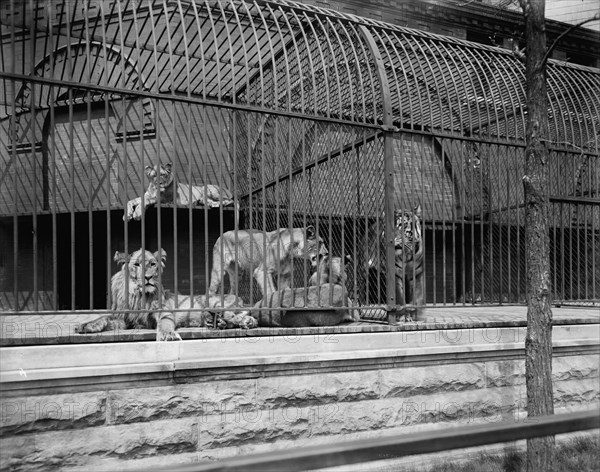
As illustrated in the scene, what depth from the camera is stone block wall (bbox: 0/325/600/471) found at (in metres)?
4.53

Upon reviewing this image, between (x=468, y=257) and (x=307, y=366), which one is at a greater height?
(x=468, y=257)

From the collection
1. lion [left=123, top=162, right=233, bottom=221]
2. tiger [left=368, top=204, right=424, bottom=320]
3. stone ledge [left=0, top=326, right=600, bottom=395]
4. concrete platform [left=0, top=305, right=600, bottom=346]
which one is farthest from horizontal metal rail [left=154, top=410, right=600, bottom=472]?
lion [left=123, top=162, right=233, bottom=221]

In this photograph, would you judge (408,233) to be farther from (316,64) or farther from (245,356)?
(316,64)

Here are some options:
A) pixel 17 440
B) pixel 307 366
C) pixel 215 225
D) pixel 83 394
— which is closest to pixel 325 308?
pixel 307 366

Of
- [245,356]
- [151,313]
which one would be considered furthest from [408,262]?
[151,313]

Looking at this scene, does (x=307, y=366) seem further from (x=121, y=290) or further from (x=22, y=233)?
(x=22, y=233)

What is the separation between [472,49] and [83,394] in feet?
18.6

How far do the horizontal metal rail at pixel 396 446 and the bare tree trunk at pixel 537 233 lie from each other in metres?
3.15

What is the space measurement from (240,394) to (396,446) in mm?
3266

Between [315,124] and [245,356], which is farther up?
[315,124]

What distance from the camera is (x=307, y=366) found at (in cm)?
548

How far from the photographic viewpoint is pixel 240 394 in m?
5.20

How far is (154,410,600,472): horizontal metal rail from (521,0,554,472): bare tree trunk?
10.3ft

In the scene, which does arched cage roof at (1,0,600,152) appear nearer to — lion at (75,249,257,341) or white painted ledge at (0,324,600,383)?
lion at (75,249,257,341)
